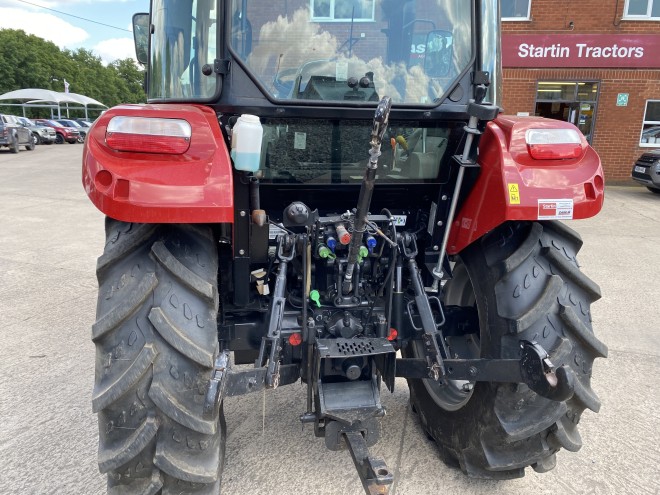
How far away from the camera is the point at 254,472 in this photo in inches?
104

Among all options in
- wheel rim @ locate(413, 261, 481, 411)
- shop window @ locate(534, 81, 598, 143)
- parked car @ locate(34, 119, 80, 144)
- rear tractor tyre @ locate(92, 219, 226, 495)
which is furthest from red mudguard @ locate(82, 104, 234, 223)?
parked car @ locate(34, 119, 80, 144)

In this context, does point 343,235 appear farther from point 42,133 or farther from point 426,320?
point 42,133

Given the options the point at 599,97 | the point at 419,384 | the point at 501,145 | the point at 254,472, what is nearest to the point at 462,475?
the point at 419,384

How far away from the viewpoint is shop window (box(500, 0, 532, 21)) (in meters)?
13.6

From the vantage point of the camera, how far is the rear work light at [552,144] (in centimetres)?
219

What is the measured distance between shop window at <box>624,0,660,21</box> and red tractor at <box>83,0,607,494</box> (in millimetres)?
14242

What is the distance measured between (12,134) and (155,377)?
25362 mm

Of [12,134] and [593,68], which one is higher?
[593,68]

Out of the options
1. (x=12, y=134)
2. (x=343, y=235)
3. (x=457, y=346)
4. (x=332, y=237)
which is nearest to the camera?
(x=343, y=235)

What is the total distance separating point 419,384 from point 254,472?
106cm

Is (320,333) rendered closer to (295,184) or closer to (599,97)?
(295,184)

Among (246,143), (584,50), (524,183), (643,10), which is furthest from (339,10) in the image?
(643,10)

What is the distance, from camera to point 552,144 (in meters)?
2.20

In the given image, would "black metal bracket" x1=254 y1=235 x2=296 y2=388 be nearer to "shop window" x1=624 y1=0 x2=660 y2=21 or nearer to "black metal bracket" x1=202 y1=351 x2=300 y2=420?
"black metal bracket" x1=202 y1=351 x2=300 y2=420
